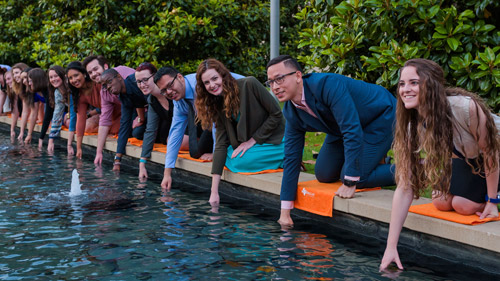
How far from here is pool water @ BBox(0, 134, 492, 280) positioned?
180 inches

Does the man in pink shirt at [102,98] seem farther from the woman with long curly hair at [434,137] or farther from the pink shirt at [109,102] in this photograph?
the woman with long curly hair at [434,137]

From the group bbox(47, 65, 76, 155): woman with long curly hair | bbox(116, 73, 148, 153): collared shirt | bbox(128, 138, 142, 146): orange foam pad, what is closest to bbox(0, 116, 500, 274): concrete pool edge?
bbox(116, 73, 148, 153): collared shirt

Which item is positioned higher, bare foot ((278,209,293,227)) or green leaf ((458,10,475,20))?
green leaf ((458,10,475,20))

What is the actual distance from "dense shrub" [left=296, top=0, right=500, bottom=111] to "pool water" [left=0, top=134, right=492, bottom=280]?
7.41ft

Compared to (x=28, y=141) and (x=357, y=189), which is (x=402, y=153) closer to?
(x=357, y=189)

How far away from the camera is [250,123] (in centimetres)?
716

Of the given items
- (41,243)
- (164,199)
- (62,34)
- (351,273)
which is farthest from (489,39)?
(62,34)

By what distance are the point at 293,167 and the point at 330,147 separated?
0.72 m

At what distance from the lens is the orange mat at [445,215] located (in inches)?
177

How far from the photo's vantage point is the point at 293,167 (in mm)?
5672

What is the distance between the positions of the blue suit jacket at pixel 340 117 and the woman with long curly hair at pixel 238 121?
3.81ft

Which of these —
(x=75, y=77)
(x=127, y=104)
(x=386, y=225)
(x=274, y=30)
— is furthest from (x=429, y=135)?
(x=75, y=77)

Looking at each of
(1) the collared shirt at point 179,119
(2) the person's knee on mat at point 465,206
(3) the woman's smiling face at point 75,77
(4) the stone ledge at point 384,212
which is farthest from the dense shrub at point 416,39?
(3) the woman's smiling face at point 75,77

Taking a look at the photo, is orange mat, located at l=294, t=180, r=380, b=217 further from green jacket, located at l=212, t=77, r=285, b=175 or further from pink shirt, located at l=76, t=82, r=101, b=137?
pink shirt, located at l=76, t=82, r=101, b=137
